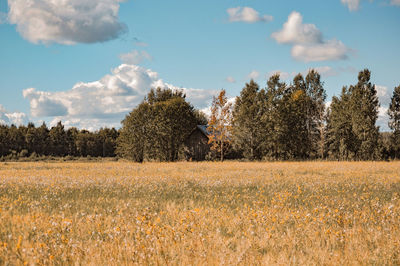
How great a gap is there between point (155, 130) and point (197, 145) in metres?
10.4

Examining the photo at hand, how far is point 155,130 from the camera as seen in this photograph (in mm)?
53156

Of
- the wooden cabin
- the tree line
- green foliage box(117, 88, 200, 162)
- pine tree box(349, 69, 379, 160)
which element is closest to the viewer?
green foliage box(117, 88, 200, 162)

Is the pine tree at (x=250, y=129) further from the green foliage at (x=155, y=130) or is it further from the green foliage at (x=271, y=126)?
the green foliage at (x=155, y=130)

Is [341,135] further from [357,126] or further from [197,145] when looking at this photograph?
[197,145]

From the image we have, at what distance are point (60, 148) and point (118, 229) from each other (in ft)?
295

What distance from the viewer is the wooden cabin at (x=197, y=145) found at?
59.9m

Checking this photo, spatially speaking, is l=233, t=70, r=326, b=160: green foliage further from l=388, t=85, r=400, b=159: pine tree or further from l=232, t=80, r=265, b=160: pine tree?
l=388, t=85, r=400, b=159: pine tree

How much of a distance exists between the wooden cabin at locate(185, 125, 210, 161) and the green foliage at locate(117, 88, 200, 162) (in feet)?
16.5

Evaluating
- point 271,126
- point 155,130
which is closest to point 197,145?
point 155,130

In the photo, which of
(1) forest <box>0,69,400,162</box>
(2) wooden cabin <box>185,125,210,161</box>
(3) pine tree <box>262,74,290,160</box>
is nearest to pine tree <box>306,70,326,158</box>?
(1) forest <box>0,69,400,162</box>

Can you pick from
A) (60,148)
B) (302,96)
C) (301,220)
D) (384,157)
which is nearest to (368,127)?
(384,157)

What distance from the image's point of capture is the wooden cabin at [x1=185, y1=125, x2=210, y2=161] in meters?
59.9

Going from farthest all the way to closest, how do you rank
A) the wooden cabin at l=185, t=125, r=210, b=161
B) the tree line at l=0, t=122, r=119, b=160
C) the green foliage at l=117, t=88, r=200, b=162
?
the tree line at l=0, t=122, r=119, b=160
the wooden cabin at l=185, t=125, r=210, b=161
the green foliage at l=117, t=88, r=200, b=162

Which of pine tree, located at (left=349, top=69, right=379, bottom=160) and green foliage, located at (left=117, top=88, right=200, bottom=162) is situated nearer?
green foliage, located at (left=117, top=88, right=200, bottom=162)
